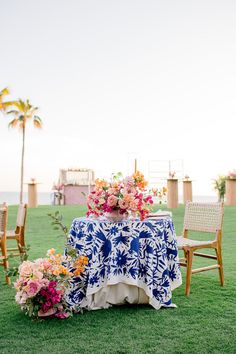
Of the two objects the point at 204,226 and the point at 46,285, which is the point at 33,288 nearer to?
the point at 46,285

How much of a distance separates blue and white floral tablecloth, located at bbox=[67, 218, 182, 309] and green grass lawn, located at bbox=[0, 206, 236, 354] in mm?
164

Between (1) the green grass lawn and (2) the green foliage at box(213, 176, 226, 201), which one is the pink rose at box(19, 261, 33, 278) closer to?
(1) the green grass lawn

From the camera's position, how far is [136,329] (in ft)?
11.2

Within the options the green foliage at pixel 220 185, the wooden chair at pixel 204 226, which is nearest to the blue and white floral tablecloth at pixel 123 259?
the wooden chair at pixel 204 226

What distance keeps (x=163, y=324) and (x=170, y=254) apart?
29.3 inches

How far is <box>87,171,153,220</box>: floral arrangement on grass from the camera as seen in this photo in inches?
154

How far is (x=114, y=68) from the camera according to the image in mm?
15664

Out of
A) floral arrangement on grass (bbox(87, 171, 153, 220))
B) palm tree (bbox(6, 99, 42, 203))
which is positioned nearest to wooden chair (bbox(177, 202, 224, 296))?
floral arrangement on grass (bbox(87, 171, 153, 220))

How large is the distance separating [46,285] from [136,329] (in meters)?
0.77

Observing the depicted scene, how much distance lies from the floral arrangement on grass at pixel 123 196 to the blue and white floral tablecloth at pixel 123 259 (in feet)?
0.36

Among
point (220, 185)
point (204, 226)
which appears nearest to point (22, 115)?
point (220, 185)

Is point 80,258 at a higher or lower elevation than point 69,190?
lower

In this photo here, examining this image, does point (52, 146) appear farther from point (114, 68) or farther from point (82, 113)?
point (114, 68)

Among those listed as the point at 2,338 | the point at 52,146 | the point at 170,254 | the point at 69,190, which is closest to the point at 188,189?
the point at 69,190
